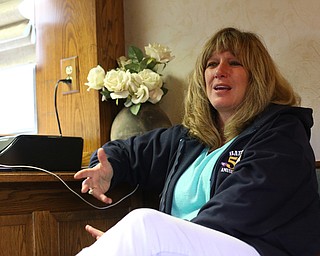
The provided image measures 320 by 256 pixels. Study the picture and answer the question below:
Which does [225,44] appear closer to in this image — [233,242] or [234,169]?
[234,169]

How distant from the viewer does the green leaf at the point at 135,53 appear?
75.9 inches

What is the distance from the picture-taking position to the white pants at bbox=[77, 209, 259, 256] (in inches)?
38.1

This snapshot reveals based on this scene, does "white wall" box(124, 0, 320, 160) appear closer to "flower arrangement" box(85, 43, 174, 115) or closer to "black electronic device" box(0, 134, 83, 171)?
"flower arrangement" box(85, 43, 174, 115)

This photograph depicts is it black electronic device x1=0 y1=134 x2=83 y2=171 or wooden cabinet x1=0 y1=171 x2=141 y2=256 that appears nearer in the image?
wooden cabinet x1=0 y1=171 x2=141 y2=256

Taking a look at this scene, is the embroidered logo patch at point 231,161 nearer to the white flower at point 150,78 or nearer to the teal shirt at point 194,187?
the teal shirt at point 194,187

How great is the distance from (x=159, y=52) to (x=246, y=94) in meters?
0.48

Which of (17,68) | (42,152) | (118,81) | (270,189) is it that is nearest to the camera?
(270,189)

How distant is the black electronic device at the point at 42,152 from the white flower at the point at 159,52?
48 centimetres

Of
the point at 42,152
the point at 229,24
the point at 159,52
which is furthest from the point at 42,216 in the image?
the point at 229,24

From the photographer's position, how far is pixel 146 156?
1.60m

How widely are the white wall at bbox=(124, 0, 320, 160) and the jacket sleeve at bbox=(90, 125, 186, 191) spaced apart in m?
0.37

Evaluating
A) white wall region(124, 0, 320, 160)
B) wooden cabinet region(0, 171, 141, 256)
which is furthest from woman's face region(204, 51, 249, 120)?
wooden cabinet region(0, 171, 141, 256)

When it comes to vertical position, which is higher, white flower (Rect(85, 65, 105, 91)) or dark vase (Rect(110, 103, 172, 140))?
white flower (Rect(85, 65, 105, 91))

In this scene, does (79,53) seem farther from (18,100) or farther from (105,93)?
(18,100)
